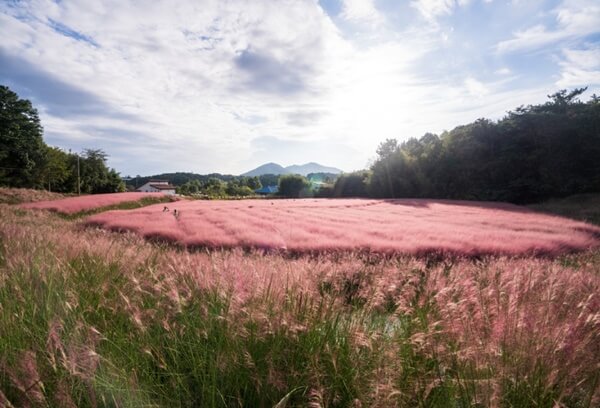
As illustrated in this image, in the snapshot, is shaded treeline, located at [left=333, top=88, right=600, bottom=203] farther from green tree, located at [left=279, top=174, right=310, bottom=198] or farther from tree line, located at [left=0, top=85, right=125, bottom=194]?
tree line, located at [left=0, top=85, right=125, bottom=194]

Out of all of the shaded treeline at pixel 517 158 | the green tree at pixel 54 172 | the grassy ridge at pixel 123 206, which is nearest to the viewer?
the grassy ridge at pixel 123 206

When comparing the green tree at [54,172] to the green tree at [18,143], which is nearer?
the green tree at [18,143]

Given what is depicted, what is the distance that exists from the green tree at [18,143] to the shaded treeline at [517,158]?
39.1 metres

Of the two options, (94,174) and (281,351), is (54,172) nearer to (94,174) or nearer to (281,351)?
(94,174)

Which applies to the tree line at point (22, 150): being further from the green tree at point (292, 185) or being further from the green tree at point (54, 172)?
the green tree at point (292, 185)

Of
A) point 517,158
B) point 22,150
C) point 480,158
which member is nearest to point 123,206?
point 22,150

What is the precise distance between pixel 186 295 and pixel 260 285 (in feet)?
2.32

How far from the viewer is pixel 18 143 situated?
31.2 meters

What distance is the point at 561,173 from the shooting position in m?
19.9

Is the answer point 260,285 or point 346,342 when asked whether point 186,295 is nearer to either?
point 260,285

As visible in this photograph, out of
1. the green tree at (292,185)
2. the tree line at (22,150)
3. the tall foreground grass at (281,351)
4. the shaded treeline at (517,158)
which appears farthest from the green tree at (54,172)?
the tall foreground grass at (281,351)

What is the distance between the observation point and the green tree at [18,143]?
30.6m

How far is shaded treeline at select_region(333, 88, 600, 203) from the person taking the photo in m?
19.6

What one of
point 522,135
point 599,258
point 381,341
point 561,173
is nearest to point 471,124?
point 522,135
